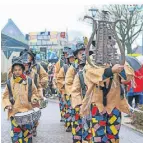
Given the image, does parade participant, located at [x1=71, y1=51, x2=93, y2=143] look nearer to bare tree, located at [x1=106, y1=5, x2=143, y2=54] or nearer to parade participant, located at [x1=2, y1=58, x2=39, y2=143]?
parade participant, located at [x1=2, y1=58, x2=39, y2=143]

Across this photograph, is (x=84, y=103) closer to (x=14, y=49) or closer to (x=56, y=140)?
(x=56, y=140)

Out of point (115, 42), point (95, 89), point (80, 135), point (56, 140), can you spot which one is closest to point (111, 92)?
point (95, 89)

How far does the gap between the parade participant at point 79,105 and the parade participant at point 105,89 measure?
0.87 feet

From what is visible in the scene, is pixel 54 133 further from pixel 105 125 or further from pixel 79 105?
pixel 105 125

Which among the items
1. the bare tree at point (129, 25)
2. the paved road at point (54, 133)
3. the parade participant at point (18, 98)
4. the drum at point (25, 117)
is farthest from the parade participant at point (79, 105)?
the bare tree at point (129, 25)

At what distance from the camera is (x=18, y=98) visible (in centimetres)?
711

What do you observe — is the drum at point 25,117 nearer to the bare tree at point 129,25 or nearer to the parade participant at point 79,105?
the parade participant at point 79,105

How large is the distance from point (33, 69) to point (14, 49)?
2243 centimetres

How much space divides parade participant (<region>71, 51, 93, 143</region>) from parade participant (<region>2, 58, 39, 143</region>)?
0.78 meters

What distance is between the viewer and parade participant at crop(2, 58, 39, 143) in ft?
23.2

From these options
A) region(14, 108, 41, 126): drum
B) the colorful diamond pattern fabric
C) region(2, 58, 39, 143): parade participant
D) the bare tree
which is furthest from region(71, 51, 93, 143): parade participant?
the bare tree

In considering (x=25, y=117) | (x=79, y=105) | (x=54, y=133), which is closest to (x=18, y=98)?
(x=25, y=117)

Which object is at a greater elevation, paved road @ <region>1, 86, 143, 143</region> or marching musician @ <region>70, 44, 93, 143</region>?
marching musician @ <region>70, 44, 93, 143</region>

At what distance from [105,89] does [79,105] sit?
720 millimetres
